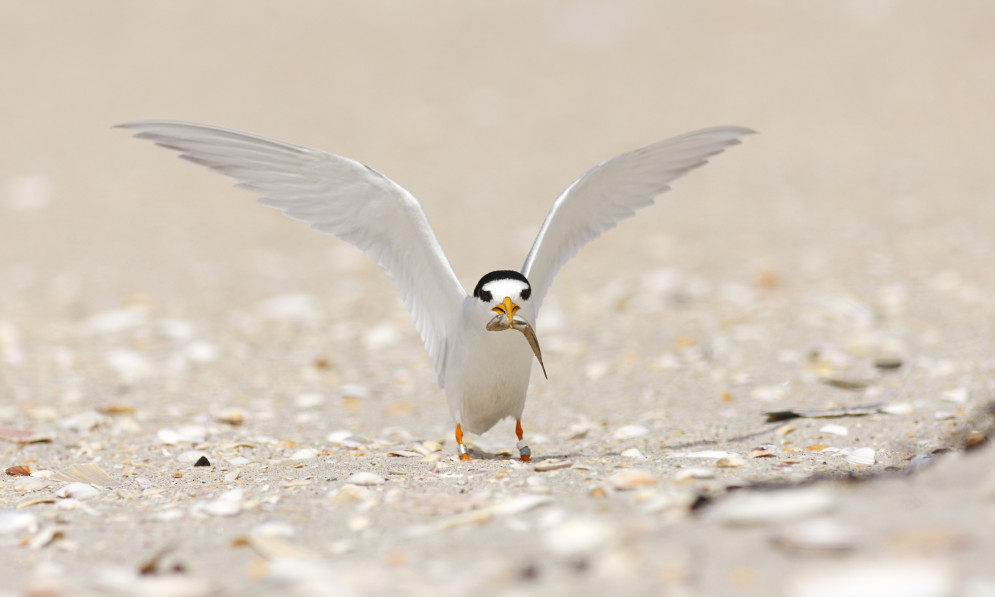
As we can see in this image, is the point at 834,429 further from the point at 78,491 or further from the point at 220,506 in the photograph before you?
the point at 78,491

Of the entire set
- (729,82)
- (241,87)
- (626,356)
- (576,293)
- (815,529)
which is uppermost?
(241,87)

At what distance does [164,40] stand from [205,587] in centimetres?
1148

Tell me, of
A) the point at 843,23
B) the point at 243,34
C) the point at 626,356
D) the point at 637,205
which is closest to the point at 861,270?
the point at 626,356

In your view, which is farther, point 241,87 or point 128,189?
point 241,87

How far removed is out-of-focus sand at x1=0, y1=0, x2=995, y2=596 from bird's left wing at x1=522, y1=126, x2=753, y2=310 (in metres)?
0.83

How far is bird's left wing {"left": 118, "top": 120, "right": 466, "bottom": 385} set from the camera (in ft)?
12.0

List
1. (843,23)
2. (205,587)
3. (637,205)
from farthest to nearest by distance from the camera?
(843,23)
(637,205)
(205,587)

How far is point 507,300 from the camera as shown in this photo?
353 cm

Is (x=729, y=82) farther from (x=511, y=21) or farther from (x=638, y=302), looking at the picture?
(x=638, y=302)

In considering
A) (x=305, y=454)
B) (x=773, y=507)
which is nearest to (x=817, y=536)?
(x=773, y=507)

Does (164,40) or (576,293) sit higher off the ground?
(164,40)

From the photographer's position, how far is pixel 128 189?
9.30 metres

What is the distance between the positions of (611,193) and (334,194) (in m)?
1.24

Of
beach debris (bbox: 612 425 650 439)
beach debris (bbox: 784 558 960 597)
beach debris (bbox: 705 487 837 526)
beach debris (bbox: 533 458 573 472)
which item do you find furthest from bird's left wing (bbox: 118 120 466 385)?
beach debris (bbox: 784 558 960 597)
